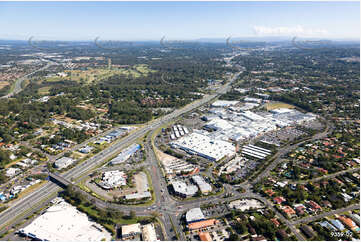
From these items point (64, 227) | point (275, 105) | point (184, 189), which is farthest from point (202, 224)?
point (275, 105)

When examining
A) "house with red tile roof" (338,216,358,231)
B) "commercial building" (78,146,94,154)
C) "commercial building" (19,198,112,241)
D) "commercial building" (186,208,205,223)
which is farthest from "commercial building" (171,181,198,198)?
"commercial building" (78,146,94,154)

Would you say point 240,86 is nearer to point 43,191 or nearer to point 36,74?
point 43,191

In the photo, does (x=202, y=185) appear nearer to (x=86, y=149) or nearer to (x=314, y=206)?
(x=314, y=206)

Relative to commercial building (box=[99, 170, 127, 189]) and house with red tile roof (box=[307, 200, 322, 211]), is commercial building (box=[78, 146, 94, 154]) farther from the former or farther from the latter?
house with red tile roof (box=[307, 200, 322, 211])

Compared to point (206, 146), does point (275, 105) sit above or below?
above

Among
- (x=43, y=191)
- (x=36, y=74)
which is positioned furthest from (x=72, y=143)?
(x=36, y=74)

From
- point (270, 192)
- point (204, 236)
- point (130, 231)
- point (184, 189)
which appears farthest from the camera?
point (184, 189)
